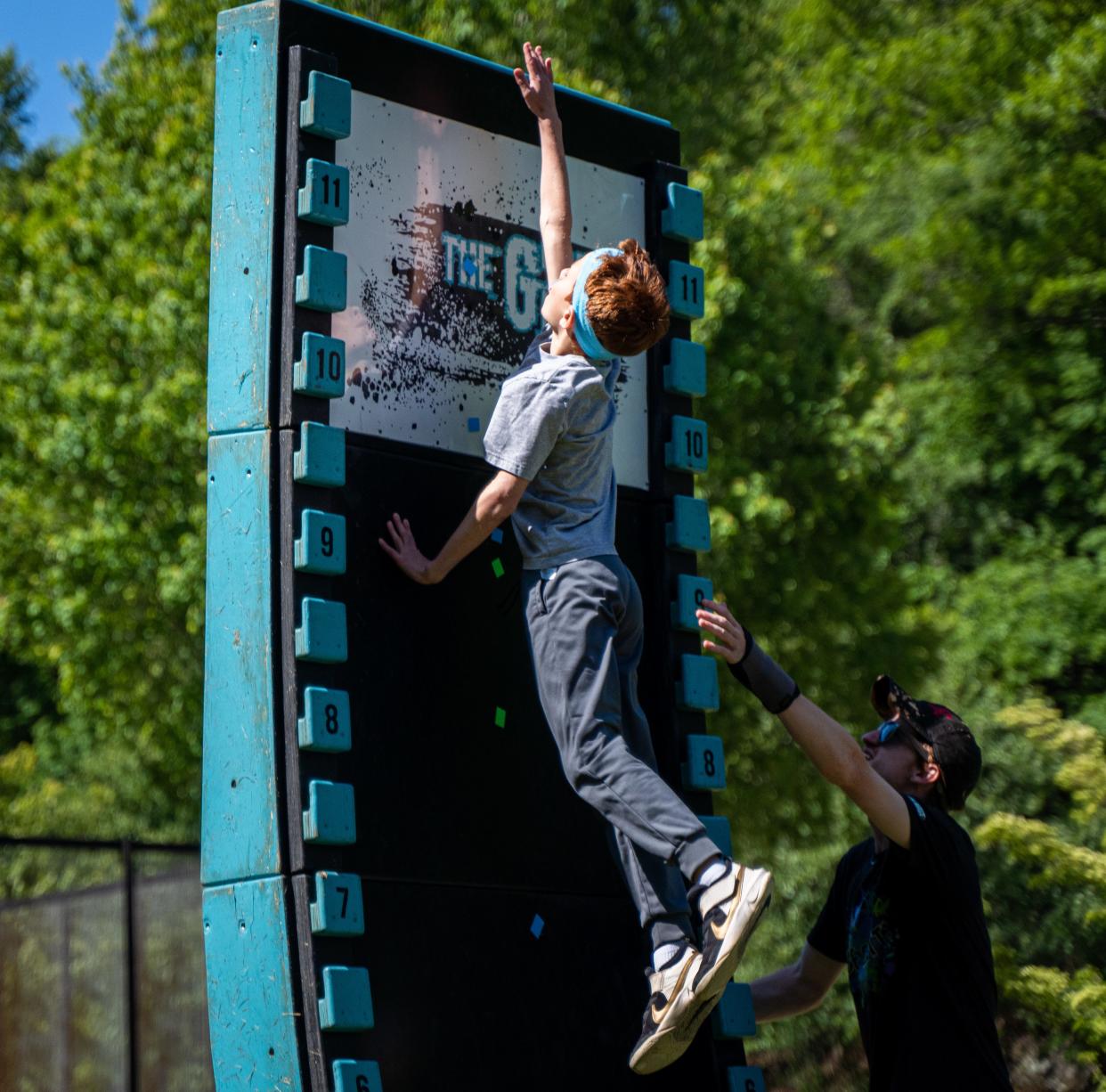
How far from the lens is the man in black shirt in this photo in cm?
476

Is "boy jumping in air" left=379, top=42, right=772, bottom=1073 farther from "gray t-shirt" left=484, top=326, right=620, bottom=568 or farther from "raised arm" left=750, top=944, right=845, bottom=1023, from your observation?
"raised arm" left=750, top=944, right=845, bottom=1023

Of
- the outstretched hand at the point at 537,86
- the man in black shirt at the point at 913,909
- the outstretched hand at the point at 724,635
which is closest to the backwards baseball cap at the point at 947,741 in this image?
the man in black shirt at the point at 913,909

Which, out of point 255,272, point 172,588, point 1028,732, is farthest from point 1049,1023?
point 172,588

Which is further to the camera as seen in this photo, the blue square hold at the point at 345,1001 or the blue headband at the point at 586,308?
the blue headband at the point at 586,308

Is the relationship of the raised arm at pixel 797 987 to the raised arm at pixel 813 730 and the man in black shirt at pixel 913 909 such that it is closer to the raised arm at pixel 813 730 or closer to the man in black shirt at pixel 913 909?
the man in black shirt at pixel 913 909

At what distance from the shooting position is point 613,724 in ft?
16.4

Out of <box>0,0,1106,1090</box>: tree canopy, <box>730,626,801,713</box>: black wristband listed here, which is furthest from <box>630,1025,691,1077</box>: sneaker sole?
<box>0,0,1106,1090</box>: tree canopy

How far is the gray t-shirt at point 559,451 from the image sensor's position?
200 inches

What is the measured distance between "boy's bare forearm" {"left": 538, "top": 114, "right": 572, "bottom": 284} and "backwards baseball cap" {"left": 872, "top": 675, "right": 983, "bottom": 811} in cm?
167

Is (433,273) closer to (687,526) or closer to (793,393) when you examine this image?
(687,526)

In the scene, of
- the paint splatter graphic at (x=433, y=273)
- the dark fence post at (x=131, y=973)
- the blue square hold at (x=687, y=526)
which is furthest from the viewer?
the dark fence post at (x=131, y=973)

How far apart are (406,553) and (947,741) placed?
1.65 m

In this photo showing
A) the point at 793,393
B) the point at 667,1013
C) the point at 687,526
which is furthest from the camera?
the point at 793,393

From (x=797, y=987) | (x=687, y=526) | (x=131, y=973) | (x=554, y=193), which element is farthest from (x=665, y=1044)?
(x=131, y=973)
